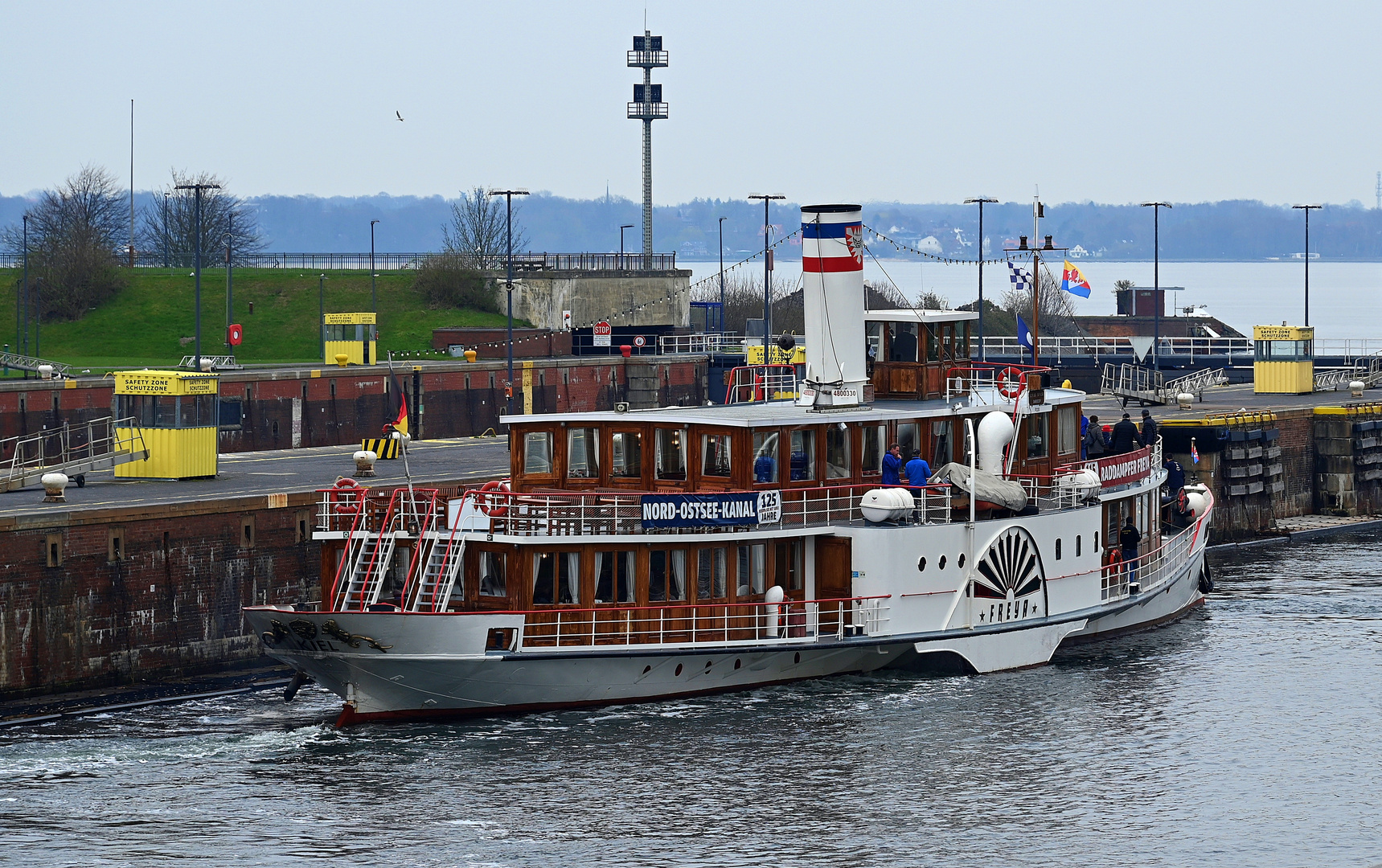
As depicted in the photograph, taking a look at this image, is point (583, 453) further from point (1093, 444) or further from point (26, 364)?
point (26, 364)

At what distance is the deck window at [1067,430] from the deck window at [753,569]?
799 centimetres

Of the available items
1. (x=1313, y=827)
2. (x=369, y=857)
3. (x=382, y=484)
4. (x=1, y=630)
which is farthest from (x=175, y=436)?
(x=1313, y=827)

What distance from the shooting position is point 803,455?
3119 cm

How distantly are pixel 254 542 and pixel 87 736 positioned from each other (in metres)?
6.85

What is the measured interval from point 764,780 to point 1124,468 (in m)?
13.4

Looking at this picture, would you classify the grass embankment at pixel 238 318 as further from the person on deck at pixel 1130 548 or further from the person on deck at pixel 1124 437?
the person on deck at pixel 1130 548

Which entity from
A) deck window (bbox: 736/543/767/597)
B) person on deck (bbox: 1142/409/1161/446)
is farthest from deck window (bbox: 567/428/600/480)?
person on deck (bbox: 1142/409/1161/446)

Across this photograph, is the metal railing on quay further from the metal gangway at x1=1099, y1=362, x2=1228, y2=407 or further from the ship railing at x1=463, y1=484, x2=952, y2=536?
the metal gangway at x1=1099, y1=362, x2=1228, y2=407

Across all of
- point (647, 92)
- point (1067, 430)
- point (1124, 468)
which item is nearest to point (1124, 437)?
point (1124, 468)

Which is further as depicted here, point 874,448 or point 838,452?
point 874,448

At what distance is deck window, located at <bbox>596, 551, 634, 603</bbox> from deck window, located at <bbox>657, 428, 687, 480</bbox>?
243cm

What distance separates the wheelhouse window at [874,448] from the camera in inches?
1264

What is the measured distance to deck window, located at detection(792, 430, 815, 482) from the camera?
3109 centimetres

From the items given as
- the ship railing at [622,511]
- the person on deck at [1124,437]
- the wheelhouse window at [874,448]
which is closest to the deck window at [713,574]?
the ship railing at [622,511]
